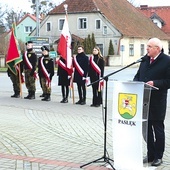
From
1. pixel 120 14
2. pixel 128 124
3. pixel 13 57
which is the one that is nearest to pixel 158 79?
pixel 128 124

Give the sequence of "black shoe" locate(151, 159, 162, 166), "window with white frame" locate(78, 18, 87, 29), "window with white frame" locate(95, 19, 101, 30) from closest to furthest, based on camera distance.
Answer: "black shoe" locate(151, 159, 162, 166)
"window with white frame" locate(95, 19, 101, 30)
"window with white frame" locate(78, 18, 87, 29)

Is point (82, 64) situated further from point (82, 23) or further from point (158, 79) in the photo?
point (82, 23)

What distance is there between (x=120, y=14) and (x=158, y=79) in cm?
4934

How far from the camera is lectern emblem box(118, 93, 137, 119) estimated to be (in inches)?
233

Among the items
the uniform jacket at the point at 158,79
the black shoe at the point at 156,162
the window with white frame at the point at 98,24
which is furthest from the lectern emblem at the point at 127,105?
the window with white frame at the point at 98,24

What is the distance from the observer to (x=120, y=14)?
54.8 m

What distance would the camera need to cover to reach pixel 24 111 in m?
12.0

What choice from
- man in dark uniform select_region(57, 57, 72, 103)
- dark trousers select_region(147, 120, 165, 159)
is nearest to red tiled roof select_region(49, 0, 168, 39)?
man in dark uniform select_region(57, 57, 72, 103)

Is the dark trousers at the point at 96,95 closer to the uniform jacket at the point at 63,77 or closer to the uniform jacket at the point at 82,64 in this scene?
the uniform jacket at the point at 82,64

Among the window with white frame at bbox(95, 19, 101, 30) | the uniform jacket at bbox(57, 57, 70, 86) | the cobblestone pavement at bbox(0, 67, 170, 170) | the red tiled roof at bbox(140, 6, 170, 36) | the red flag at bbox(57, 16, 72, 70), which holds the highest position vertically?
the red tiled roof at bbox(140, 6, 170, 36)

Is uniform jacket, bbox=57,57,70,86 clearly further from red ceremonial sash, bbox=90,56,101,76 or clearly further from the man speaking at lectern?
the man speaking at lectern

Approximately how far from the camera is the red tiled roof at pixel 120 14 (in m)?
51.9

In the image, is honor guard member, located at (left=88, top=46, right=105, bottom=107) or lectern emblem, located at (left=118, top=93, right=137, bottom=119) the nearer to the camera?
lectern emblem, located at (left=118, top=93, right=137, bottom=119)

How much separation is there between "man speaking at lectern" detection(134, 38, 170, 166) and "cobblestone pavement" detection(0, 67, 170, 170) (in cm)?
36
